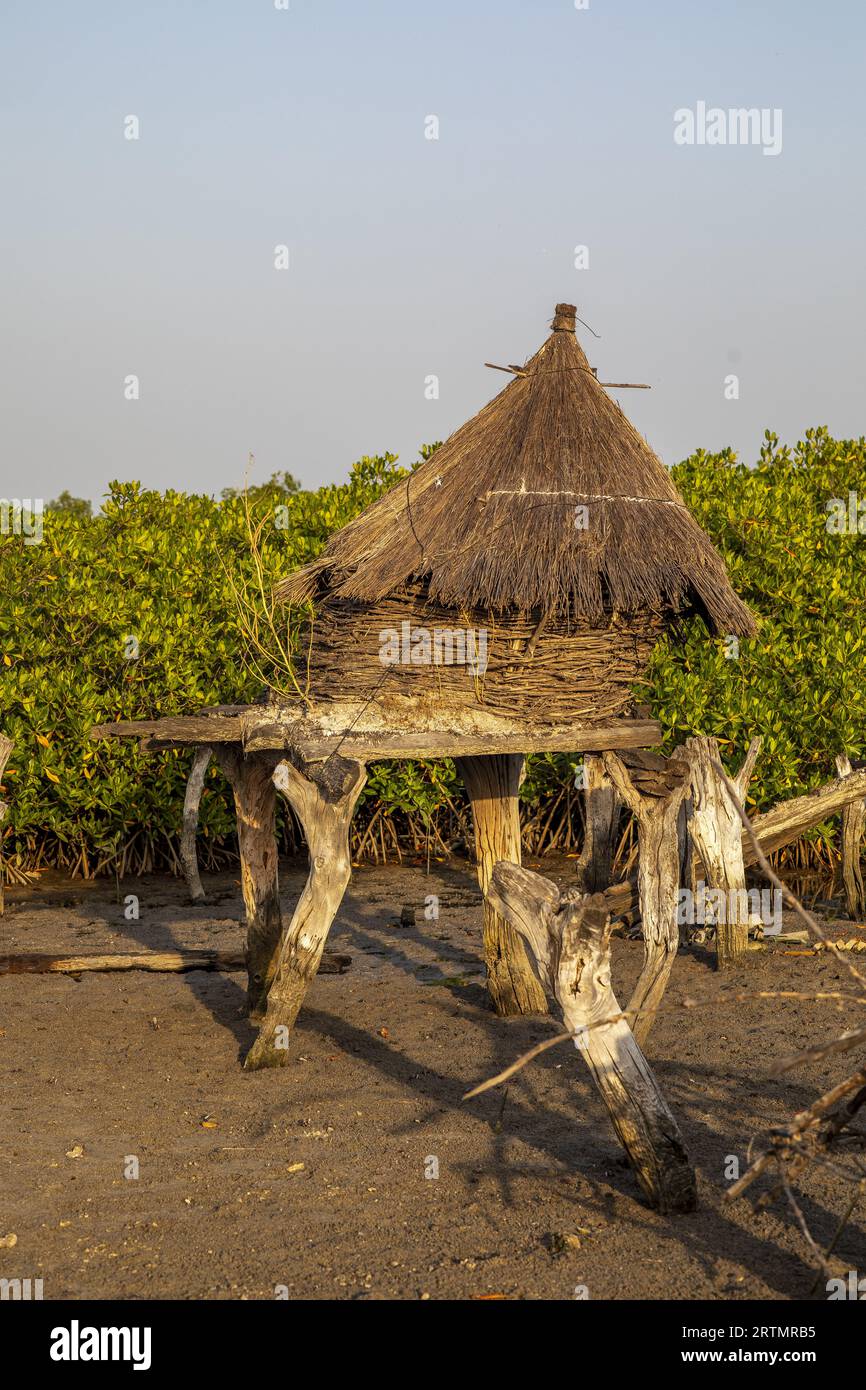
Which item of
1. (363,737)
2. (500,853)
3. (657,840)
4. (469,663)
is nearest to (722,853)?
(657,840)

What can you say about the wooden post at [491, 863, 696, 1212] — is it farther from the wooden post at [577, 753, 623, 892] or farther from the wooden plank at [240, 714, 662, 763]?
the wooden post at [577, 753, 623, 892]

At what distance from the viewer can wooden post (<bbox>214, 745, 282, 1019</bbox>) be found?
814 cm

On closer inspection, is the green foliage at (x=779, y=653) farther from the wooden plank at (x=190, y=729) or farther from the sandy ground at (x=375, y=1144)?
the wooden plank at (x=190, y=729)

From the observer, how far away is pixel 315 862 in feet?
23.5

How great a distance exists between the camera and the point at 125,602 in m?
13.3

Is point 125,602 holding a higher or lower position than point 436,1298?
higher

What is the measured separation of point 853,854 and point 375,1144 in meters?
6.15

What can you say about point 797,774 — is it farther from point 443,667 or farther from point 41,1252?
point 41,1252

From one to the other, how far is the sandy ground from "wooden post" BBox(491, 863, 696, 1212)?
0.17 m

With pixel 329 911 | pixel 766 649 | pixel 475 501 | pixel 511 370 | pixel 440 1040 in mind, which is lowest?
pixel 440 1040

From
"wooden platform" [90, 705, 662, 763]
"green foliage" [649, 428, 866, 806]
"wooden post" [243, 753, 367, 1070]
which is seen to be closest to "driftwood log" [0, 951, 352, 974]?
"wooden post" [243, 753, 367, 1070]
